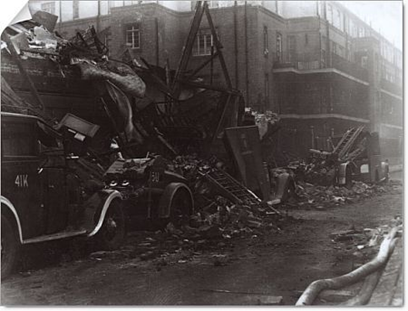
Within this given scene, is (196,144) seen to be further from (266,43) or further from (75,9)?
(75,9)

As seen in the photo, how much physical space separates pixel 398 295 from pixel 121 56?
224 cm

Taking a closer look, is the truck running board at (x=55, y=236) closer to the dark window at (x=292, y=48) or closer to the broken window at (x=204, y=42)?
the broken window at (x=204, y=42)

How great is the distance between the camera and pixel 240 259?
13.0ft

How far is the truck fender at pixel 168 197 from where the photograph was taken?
4.75m

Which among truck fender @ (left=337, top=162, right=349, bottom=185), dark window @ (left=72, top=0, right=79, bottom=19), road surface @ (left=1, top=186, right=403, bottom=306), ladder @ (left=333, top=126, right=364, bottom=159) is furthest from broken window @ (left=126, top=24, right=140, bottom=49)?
truck fender @ (left=337, top=162, right=349, bottom=185)

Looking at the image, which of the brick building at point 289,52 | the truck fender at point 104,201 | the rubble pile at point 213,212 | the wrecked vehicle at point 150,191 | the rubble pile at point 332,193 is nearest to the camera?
the brick building at point 289,52

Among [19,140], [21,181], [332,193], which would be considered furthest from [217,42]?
[21,181]

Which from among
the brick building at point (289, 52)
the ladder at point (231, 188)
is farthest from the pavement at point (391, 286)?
the ladder at point (231, 188)

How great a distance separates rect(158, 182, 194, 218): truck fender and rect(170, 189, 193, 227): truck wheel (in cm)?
2

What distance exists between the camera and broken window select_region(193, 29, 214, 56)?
4180 mm

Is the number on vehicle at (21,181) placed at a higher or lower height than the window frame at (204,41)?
lower

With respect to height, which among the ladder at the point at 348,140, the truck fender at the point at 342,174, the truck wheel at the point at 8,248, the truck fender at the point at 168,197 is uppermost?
the ladder at the point at 348,140

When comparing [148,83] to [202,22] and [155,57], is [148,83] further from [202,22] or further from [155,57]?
[202,22]

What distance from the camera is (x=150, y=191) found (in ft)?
15.8
